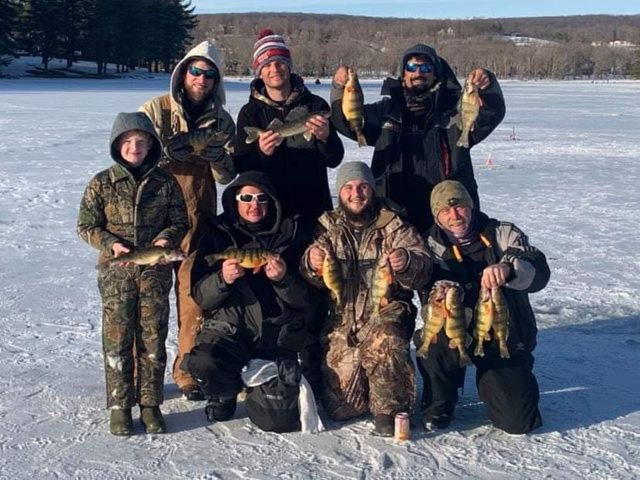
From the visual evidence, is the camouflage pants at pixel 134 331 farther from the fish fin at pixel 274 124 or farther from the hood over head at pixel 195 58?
the hood over head at pixel 195 58

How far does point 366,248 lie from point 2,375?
92.5 inches

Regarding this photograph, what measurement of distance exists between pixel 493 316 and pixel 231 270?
1360mm

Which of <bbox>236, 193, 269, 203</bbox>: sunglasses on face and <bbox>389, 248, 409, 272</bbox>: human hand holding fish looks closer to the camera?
<bbox>389, 248, 409, 272</bbox>: human hand holding fish

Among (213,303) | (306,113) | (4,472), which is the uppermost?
(306,113)

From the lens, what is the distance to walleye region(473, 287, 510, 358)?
13.4ft

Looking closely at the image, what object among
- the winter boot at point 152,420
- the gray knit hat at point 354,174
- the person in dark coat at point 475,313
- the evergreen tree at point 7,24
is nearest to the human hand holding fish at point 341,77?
the gray knit hat at point 354,174

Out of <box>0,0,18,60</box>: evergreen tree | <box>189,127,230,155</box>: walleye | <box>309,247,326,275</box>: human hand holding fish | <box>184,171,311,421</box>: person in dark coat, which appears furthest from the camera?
<box>0,0,18,60</box>: evergreen tree

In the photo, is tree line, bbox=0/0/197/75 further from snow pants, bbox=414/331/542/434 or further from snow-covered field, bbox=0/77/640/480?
snow pants, bbox=414/331/542/434

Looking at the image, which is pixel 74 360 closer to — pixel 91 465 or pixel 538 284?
pixel 91 465

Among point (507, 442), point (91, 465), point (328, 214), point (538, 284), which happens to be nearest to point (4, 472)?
point (91, 465)

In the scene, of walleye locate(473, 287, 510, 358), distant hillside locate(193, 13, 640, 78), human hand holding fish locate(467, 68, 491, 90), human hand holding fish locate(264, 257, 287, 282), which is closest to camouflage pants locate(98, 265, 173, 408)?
human hand holding fish locate(264, 257, 287, 282)

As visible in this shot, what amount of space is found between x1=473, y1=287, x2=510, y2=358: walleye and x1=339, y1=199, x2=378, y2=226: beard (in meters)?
0.71

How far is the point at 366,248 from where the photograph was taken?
14.5ft

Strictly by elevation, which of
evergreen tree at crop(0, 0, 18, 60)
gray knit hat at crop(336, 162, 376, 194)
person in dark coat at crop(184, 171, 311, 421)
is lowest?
person in dark coat at crop(184, 171, 311, 421)
